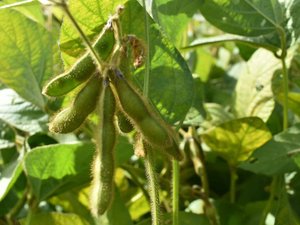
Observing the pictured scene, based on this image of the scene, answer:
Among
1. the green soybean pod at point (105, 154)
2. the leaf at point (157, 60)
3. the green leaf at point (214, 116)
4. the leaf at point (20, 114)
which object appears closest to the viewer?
the green soybean pod at point (105, 154)

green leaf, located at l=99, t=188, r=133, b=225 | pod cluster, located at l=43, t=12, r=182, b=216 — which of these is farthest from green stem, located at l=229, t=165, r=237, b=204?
pod cluster, located at l=43, t=12, r=182, b=216

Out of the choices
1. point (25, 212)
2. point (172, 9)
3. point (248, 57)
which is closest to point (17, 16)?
point (172, 9)

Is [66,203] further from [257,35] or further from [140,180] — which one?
[257,35]

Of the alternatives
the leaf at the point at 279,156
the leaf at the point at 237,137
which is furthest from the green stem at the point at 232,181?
the leaf at the point at 279,156

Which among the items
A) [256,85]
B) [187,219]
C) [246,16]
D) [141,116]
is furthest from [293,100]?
[141,116]

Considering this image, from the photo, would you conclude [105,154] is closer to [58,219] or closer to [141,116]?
[141,116]

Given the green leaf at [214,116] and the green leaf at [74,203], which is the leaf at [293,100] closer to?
the green leaf at [214,116]

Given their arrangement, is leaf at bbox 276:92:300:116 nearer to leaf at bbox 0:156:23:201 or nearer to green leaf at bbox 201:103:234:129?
green leaf at bbox 201:103:234:129
